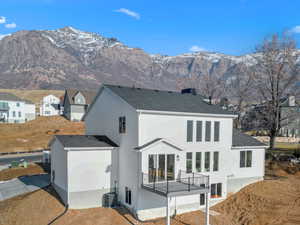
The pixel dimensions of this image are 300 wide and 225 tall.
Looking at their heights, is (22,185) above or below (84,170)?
below

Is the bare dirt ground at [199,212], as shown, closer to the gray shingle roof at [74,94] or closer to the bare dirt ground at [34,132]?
the bare dirt ground at [34,132]

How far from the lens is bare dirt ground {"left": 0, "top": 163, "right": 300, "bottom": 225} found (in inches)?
652

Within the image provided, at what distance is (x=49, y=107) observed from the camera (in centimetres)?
7762

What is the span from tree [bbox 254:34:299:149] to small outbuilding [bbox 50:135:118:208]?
23042mm

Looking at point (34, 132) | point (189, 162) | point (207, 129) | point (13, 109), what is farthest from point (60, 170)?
point (13, 109)

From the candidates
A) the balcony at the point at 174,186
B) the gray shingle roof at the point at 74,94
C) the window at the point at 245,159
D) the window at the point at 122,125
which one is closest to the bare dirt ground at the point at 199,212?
the window at the point at 245,159

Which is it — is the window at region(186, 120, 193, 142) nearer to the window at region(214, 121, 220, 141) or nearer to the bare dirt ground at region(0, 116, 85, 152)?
the window at region(214, 121, 220, 141)

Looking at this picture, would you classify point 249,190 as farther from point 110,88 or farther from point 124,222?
point 110,88

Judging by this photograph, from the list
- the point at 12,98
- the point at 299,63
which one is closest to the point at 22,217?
the point at 299,63

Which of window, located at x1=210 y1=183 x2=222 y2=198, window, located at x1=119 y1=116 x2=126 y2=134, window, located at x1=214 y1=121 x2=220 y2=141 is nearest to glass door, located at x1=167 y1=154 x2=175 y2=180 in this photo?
window, located at x1=119 y1=116 x2=126 y2=134

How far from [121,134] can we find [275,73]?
22756 millimetres

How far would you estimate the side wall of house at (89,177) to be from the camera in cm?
1725

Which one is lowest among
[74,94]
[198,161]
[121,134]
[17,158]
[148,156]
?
[17,158]

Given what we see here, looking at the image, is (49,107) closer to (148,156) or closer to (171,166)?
(171,166)
